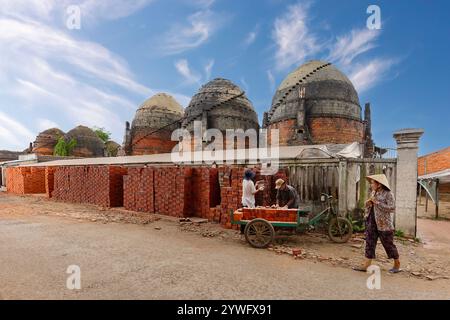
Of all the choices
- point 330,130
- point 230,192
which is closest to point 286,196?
point 230,192

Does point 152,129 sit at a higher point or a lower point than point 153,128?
lower

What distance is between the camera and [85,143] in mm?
43031

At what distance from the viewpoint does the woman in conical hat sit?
459 centimetres

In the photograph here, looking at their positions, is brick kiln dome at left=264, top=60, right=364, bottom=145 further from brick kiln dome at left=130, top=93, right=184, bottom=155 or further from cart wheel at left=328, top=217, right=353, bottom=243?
cart wheel at left=328, top=217, right=353, bottom=243

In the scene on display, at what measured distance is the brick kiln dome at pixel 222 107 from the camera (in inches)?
967

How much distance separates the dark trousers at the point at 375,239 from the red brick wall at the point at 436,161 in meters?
25.7

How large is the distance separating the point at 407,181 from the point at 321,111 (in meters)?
16.8

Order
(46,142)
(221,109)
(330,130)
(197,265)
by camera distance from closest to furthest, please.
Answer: (197,265), (330,130), (221,109), (46,142)

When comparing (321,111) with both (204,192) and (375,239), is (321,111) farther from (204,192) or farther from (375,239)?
(375,239)

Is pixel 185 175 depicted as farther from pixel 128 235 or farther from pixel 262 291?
pixel 262 291

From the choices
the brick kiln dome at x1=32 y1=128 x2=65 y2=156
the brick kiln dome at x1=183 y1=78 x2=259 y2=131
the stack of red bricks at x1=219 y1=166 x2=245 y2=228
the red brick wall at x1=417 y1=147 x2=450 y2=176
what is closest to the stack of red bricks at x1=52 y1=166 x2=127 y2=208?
the stack of red bricks at x1=219 y1=166 x2=245 y2=228

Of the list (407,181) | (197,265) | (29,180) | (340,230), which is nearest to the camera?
(197,265)

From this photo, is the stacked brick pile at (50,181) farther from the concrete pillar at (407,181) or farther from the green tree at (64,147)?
the green tree at (64,147)

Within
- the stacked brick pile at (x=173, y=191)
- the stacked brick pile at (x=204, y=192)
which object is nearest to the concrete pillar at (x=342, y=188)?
the stacked brick pile at (x=204, y=192)
